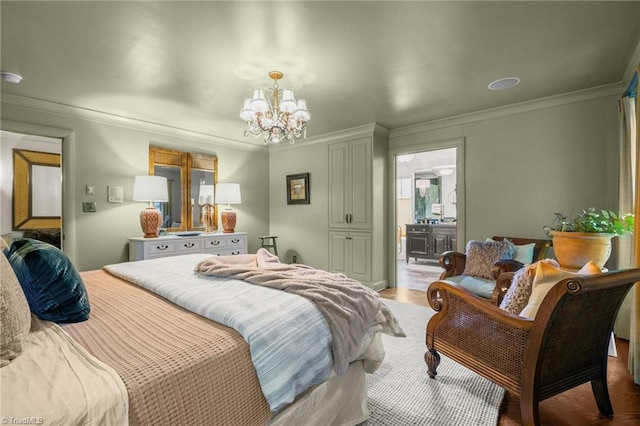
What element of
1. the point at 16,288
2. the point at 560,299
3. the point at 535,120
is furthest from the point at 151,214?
the point at 535,120

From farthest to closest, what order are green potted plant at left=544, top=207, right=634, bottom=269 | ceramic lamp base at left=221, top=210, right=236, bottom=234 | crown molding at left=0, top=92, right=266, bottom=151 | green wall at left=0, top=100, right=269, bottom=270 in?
ceramic lamp base at left=221, top=210, right=236, bottom=234, green wall at left=0, top=100, right=269, bottom=270, crown molding at left=0, top=92, right=266, bottom=151, green potted plant at left=544, top=207, right=634, bottom=269

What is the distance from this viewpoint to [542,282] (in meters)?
1.55

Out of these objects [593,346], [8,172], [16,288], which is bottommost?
[593,346]

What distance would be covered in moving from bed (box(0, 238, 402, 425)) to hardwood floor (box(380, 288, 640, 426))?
0.80m

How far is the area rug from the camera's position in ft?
5.42

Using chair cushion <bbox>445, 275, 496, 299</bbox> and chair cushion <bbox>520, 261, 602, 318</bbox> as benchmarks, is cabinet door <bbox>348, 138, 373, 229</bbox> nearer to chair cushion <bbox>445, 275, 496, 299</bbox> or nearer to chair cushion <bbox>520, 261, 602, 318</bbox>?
chair cushion <bbox>445, 275, 496, 299</bbox>

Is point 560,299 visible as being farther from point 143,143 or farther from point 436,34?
point 143,143

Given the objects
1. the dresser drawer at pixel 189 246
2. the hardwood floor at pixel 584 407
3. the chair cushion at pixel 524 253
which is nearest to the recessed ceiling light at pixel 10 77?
the dresser drawer at pixel 189 246

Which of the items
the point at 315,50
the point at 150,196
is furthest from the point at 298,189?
the point at 315,50

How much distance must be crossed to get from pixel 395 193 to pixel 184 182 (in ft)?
10.6

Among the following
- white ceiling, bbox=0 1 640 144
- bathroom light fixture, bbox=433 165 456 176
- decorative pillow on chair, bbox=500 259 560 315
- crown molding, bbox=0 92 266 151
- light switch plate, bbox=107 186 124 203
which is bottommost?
decorative pillow on chair, bbox=500 259 560 315

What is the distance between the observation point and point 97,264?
3.67m

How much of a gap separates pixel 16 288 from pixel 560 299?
2165 mm

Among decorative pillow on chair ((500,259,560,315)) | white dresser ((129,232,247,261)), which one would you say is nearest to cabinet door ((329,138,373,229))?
white dresser ((129,232,247,261))
